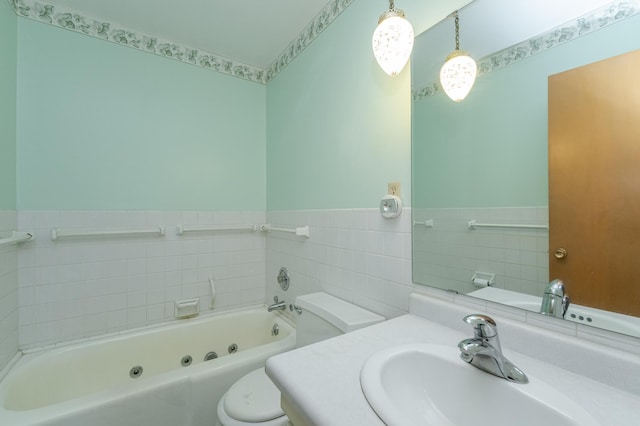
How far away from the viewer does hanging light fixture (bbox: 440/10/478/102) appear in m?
0.91

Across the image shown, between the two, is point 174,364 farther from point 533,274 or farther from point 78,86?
point 533,274

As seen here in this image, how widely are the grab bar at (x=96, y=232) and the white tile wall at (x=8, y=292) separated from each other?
172 mm

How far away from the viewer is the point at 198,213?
196 cm

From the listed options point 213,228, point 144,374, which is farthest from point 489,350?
point 144,374

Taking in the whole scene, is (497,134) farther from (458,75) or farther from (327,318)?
(327,318)

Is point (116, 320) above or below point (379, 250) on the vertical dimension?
below

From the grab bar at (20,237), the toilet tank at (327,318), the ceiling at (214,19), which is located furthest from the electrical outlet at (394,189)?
the grab bar at (20,237)

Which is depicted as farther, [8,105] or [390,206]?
[8,105]

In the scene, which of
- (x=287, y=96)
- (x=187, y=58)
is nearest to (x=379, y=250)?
(x=287, y=96)

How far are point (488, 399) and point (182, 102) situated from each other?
2.24 meters

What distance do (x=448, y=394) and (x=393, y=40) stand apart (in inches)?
44.1

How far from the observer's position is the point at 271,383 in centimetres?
120

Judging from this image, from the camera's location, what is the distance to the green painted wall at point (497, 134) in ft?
2.25

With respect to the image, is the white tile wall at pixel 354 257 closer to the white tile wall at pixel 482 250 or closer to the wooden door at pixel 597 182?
the white tile wall at pixel 482 250
